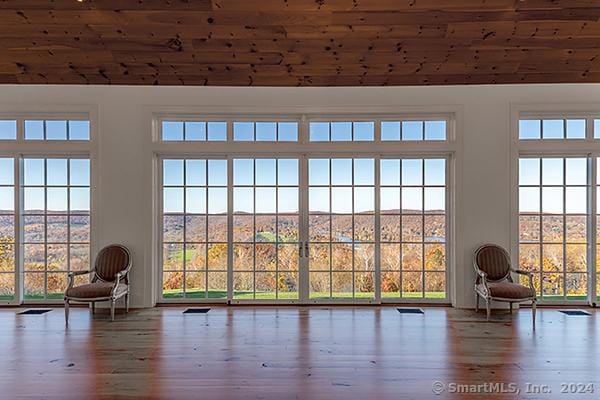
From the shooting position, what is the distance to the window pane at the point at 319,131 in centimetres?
559

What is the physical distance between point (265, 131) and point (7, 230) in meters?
4.02

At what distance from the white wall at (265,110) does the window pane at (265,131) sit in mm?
239

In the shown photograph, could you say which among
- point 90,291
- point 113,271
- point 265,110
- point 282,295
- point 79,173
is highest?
point 265,110

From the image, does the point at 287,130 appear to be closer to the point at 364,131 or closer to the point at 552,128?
the point at 364,131

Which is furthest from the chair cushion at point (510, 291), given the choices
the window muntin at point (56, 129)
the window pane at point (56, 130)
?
the window pane at point (56, 130)

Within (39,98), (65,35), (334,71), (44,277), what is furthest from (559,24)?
(44,277)

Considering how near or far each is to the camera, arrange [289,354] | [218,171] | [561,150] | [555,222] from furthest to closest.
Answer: [218,171] → [555,222] → [561,150] → [289,354]

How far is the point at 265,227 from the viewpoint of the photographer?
5.66m

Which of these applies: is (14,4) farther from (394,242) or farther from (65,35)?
(394,242)

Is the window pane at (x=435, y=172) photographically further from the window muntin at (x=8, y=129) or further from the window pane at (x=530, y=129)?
the window muntin at (x=8, y=129)

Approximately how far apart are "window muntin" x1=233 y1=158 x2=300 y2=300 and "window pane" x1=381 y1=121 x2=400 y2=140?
133 cm

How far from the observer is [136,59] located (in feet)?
13.3

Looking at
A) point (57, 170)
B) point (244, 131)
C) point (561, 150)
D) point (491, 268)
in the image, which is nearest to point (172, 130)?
point (244, 131)

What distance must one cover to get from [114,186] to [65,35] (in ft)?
7.04
